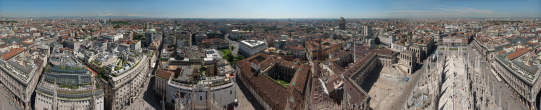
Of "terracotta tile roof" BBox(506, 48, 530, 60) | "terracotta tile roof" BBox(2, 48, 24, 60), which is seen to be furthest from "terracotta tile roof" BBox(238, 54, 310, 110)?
"terracotta tile roof" BBox(2, 48, 24, 60)

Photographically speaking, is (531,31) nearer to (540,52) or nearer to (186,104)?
(540,52)

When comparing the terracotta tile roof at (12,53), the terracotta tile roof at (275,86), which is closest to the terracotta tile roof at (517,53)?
the terracotta tile roof at (275,86)

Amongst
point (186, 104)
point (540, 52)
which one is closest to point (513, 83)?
point (540, 52)

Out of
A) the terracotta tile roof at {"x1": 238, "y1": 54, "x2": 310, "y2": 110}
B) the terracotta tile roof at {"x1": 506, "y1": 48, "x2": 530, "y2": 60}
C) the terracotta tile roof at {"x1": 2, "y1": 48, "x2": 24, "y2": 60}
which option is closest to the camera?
the terracotta tile roof at {"x1": 238, "y1": 54, "x2": 310, "y2": 110}

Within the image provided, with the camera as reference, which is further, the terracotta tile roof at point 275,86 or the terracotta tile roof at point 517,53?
the terracotta tile roof at point 517,53

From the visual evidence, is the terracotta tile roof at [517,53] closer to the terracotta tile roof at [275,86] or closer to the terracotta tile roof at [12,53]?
the terracotta tile roof at [275,86]

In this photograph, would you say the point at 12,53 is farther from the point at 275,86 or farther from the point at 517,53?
the point at 517,53

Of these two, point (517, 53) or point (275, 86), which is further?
point (517, 53)

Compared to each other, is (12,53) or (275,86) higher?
(12,53)

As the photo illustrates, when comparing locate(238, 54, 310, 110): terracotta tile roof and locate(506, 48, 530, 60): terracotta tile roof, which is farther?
locate(506, 48, 530, 60): terracotta tile roof

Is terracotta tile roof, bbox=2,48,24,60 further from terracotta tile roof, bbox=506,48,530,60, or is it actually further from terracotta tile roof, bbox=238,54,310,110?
terracotta tile roof, bbox=506,48,530,60

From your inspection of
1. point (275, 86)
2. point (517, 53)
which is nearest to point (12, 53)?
point (275, 86)
